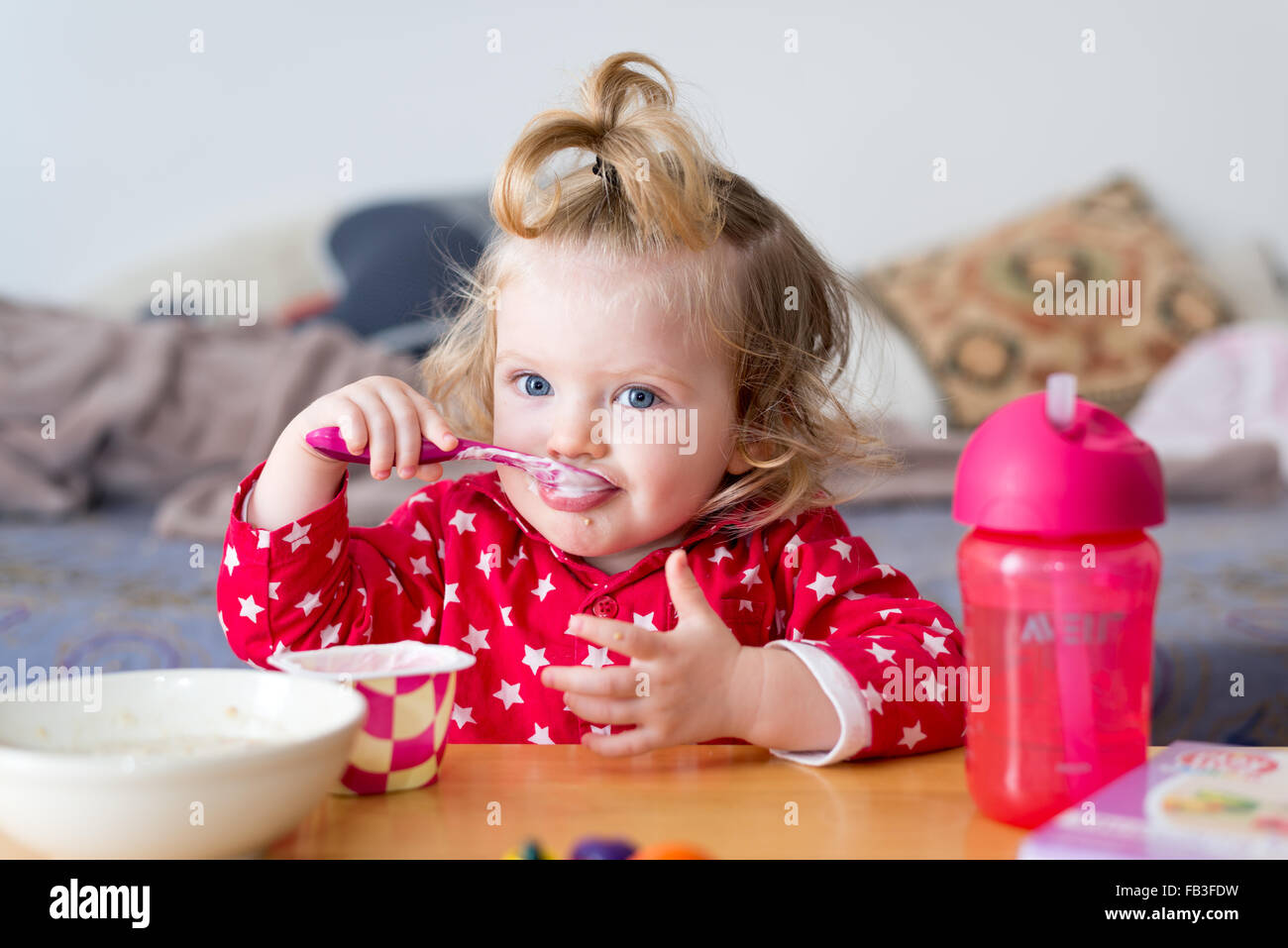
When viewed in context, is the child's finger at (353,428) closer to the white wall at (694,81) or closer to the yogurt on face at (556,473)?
the yogurt on face at (556,473)

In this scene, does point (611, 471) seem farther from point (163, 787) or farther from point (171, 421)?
point (171, 421)

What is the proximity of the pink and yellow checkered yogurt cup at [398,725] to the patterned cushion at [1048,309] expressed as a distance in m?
2.02

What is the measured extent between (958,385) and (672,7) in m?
1.18

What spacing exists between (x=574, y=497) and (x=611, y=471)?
0.04m

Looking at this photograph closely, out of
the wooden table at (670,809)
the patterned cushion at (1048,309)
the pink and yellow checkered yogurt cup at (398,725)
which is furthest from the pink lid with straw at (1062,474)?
the patterned cushion at (1048,309)

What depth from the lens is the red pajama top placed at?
942mm

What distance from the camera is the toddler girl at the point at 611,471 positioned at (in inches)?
36.6

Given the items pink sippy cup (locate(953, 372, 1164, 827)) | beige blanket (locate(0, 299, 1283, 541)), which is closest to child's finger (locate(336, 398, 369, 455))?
pink sippy cup (locate(953, 372, 1164, 827))

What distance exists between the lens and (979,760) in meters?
0.63

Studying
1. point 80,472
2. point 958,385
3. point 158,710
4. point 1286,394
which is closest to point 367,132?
point 80,472

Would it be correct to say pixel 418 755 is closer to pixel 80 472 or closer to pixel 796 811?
pixel 796 811

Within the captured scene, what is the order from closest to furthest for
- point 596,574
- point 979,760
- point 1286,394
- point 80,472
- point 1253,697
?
point 979,760, point 596,574, point 1253,697, point 80,472, point 1286,394

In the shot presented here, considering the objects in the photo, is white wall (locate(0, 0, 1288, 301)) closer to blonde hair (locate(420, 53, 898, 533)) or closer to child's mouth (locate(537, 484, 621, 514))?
blonde hair (locate(420, 53, 898, 533))
